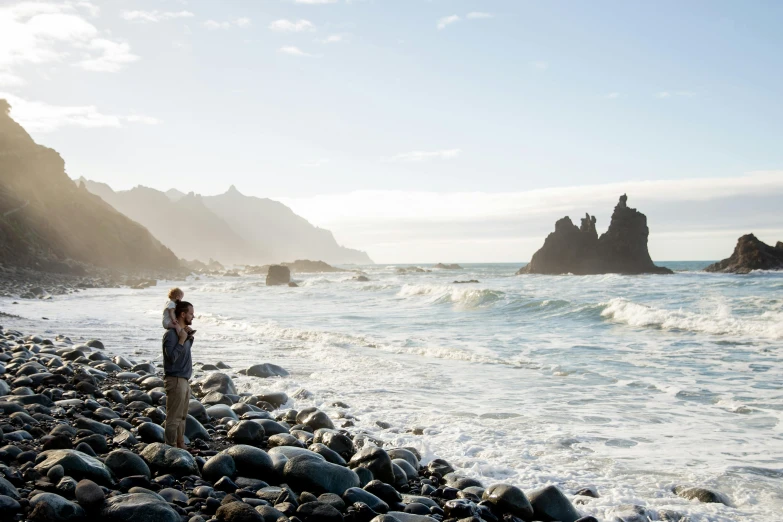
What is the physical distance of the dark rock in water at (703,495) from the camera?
5.03 meters

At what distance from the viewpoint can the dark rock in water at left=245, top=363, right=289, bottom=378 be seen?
35.0 ft

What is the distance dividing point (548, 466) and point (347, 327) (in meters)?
13.8

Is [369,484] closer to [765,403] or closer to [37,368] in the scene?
[37,368]

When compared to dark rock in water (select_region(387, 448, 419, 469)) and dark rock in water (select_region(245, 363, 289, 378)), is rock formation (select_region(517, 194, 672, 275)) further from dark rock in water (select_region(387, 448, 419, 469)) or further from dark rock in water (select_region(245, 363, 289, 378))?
dark rock in water (select_region(387, 448, 419, 469))

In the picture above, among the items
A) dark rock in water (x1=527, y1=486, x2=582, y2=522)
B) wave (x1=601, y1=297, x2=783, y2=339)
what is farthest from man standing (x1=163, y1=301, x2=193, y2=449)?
wave (x1=601, y1=297, x2=783, y2=339)

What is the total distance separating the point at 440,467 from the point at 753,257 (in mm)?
62190

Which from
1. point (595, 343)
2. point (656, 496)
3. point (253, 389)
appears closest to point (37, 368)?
point (253, 389)

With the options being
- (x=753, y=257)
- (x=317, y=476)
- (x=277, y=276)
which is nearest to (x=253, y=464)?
(x=317, y=476)

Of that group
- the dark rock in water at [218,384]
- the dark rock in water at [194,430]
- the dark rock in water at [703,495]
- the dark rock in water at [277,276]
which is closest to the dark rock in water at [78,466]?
the dark rock in water at [194,430]

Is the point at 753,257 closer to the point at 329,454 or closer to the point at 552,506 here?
the point at 552,506

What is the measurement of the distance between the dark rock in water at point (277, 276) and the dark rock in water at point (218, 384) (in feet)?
148

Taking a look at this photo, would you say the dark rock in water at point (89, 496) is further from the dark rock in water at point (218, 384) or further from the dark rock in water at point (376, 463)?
the dark rock in water at point (218, 384)

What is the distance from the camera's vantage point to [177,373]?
568cm

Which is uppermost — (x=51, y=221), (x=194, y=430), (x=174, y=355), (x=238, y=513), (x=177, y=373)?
(x=51, y=221)
